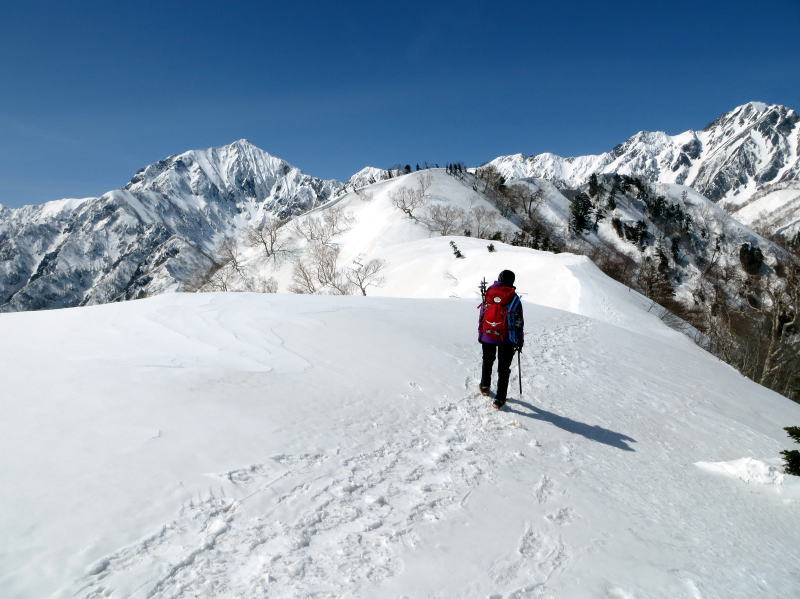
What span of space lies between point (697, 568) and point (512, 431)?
2.63 metres

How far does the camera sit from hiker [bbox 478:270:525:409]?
22.0ft

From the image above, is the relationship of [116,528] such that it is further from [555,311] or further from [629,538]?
[555,311]

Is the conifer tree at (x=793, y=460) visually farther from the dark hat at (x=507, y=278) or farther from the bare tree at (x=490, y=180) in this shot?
the bare tree at (x=490, y=180)

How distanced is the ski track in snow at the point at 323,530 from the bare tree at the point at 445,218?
6680cm

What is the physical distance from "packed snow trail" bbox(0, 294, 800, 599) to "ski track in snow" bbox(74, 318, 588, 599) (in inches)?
0.7

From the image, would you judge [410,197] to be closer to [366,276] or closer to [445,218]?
[445,218]

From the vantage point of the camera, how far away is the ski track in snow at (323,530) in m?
2.88

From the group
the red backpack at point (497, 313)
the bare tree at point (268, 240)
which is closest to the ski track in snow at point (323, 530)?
the red backpack at point (497, 313)

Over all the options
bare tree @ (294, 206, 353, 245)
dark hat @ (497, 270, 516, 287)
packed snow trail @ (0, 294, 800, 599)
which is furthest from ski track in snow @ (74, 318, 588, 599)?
bare tree @ (294, 206, 353, 245)

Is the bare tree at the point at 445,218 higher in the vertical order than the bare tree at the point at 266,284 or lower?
higher

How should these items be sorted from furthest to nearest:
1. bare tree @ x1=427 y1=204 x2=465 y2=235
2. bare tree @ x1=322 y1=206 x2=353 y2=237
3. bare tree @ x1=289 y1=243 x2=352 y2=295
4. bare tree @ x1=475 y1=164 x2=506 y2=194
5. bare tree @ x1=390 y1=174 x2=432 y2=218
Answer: bare tree @ x1=475 y1=164 x2=506 y2=194 < bare tree @ x1=322 y1=206 x2=353 y2=237 < bare tree @ x1=390 y1=174 x2=432 y2=218 < bare tree @ x1=427 y1=204 x2=465 y2=235 < bare tree @ x1=289 y1=243 x2=352 y2=295

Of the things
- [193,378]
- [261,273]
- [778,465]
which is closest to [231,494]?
[193,378]

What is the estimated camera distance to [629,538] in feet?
12.8

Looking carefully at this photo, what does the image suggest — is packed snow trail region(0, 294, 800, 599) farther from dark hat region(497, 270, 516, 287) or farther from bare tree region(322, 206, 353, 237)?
bare tree region(322, 206, 353, 237)
